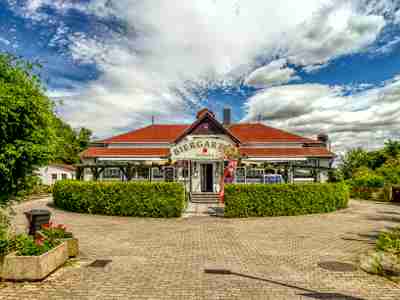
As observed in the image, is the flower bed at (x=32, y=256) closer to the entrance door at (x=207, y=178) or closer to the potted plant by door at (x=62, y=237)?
the potted plant by door at (x=62, y=237)

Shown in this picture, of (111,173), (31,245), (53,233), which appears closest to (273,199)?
(53,233)

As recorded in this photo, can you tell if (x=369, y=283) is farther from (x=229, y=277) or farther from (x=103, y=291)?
(x=103, y=291)

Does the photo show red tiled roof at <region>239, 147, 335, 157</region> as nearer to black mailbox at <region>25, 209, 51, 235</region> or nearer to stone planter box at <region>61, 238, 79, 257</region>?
black mailbox at <region>25, 209, 51, 235</region>

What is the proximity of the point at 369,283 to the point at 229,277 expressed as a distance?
3065 millimetres

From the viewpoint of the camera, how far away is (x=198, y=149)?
1931 cm

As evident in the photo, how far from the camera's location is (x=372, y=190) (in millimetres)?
24766

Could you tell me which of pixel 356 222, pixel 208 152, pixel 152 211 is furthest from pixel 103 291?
pixel 208 152

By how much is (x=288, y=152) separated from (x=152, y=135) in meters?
14.4

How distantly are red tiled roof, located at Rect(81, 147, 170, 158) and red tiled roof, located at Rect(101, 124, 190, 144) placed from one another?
3.35ft

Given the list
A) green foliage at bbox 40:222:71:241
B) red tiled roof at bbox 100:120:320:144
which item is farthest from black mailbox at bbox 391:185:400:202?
green foliage at bbox 40:222:71:241

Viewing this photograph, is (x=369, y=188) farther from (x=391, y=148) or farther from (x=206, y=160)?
(x=391, y=148)

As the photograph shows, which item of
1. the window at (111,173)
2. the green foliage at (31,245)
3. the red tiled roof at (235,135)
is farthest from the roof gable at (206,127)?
the green foliage at (31,245)

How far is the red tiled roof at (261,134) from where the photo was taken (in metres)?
26.6

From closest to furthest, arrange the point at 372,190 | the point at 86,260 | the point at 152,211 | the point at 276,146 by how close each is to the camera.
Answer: the point at 86,260, the point at 152,211, the point at 372,190, the point at 276,146
